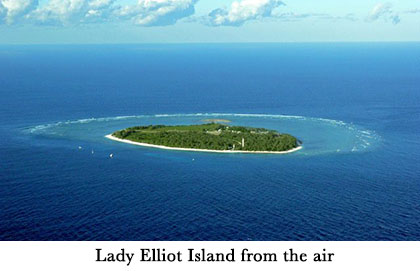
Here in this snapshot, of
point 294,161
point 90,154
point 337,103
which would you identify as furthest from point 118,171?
point 337,103

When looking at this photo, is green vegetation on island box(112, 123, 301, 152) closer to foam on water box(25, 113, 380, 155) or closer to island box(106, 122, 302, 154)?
island box(106, 122, 302, 154)

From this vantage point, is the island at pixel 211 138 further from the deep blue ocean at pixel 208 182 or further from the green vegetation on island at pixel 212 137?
the deep blue ocean at pixel 208 182

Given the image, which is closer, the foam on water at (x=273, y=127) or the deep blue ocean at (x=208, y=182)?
the deep blue ocean at (x=208, y=182)

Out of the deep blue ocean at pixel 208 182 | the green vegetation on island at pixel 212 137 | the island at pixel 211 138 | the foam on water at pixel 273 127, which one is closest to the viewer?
the deep blue ocean at pixel 208 182

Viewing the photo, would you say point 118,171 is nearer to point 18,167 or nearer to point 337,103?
point 18,167

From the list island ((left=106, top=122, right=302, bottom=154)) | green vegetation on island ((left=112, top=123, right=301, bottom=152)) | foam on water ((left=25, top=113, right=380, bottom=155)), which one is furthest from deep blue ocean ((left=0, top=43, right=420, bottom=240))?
green vegetation on island ((left=112, top=123, right=301, bottom=152))

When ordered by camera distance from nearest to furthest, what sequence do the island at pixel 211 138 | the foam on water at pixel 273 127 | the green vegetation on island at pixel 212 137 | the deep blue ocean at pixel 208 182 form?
the deep blue ocean at pixel 208 182 < the island at pixel 211 138 < the green vegetation on island at pixel 212 137 < the foam on water at pixel 273 127

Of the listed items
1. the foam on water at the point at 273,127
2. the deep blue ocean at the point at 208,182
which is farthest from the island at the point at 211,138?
the foam on water at the point at 273,127
